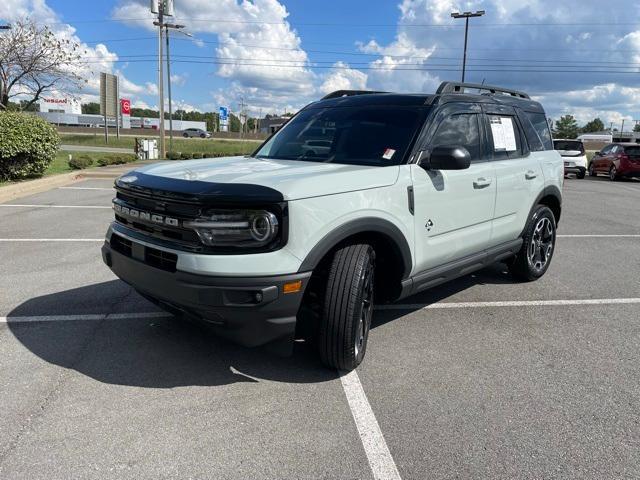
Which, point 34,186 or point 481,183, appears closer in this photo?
point 481,183

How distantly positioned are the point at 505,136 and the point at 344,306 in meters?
2.76

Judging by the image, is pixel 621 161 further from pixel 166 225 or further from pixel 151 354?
pixel 166 225

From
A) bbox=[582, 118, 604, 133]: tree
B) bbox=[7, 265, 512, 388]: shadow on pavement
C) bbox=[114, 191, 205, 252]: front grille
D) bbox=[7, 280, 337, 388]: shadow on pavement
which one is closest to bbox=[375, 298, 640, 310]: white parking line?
bbox=[7, 265, 512, 388]: shadow on pavement

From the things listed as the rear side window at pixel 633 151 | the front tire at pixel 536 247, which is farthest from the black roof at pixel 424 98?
the rear side window at pixel 633 151

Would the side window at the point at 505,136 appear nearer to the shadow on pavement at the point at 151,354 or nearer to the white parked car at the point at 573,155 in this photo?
the shadow on pavement at the point at 151,354

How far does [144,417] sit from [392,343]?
1924 mm

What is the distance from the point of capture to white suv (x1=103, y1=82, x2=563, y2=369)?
2.85m

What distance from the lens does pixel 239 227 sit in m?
2.84

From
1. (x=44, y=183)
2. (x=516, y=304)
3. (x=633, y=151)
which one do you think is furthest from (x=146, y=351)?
(x=633, y=151)

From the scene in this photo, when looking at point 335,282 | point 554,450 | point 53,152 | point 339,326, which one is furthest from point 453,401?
point 53,152

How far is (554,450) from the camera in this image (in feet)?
8.70

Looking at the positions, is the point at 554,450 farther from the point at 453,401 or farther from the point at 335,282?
the point at 335,282

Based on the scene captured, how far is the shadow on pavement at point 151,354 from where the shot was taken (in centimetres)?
337

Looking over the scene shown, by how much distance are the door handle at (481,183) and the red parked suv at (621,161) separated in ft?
67.4
